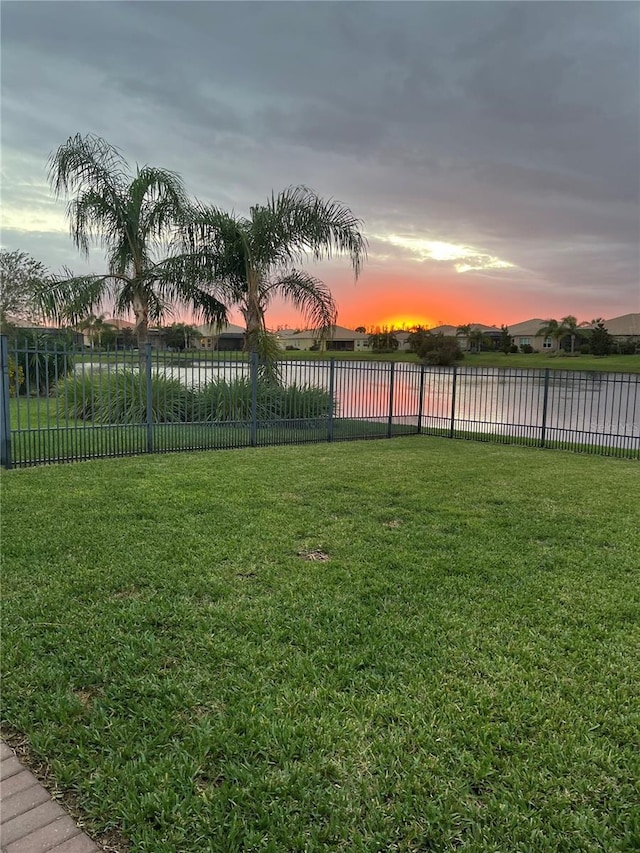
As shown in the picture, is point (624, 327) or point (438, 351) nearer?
point (438, 351)

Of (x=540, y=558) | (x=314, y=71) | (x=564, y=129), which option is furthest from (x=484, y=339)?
(x=540, y=558)

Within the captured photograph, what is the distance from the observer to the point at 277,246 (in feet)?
43.8

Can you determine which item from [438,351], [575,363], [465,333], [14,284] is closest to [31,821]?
[14,284]

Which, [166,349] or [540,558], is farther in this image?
[166,349]

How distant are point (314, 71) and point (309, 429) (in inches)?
279

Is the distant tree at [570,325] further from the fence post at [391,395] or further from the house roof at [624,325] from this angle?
the fence post at [391,395]

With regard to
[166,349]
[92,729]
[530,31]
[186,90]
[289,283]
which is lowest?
[92,729]

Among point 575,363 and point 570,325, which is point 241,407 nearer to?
point 575,363

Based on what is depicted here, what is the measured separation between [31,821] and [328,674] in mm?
1364

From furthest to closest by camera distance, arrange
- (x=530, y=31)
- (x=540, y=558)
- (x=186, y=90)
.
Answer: (x=186, y=90)
(x=530, y=31)
(x=540, y=558)

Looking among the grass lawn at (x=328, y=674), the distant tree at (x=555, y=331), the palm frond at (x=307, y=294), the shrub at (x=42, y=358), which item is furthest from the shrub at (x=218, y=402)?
the distant tree at (x=555, y=331)

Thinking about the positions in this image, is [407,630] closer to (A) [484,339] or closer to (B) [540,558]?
(B) [540,558]

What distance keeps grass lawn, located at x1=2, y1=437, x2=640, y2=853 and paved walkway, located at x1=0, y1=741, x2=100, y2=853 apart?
0.22ft

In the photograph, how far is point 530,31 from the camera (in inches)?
368
